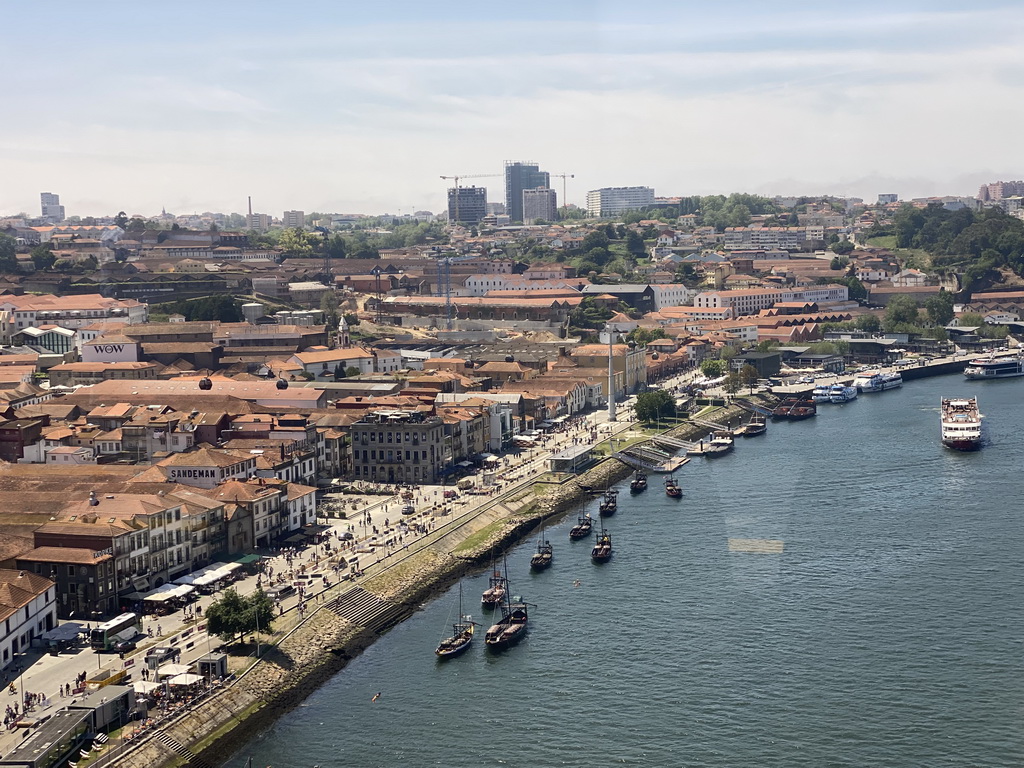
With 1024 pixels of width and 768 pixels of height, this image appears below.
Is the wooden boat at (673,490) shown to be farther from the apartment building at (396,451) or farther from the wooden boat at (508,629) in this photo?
the wooden boat at (508,629)

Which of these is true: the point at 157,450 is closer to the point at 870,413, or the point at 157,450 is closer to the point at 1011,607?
the point at 1011,607

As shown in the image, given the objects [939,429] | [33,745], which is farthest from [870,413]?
[33,745]

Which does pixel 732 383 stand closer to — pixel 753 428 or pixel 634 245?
pixel 753 428

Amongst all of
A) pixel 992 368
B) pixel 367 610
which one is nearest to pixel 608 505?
pixel 367 610

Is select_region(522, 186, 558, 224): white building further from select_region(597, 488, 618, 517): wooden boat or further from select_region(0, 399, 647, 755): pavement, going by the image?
select_region(597, 488, 618, 517): wooden boat

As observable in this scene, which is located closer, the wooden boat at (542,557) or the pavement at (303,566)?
the pavement at (303,566)

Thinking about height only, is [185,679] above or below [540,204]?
below

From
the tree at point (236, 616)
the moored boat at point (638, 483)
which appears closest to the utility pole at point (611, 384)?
the moored boat at point (638, 483)
